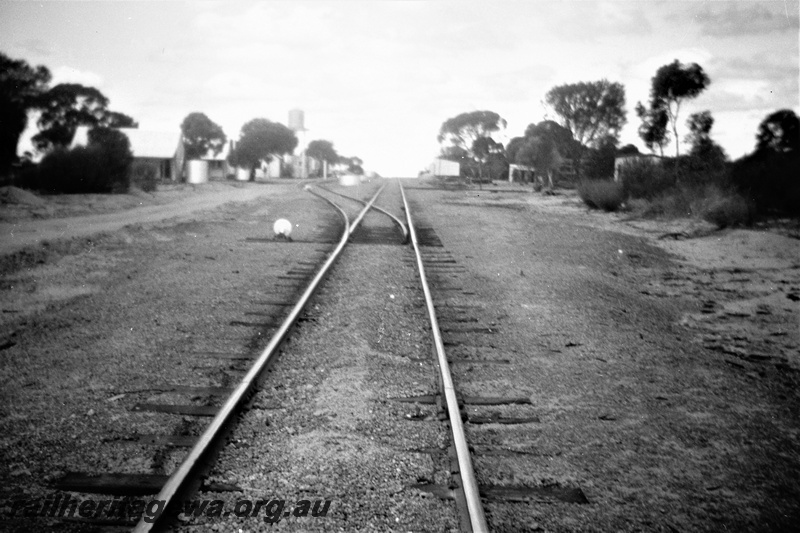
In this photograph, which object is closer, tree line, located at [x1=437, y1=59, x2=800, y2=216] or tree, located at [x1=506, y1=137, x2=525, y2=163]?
tree line, located at [x1=437, y1=59, x2=800, y2=216]

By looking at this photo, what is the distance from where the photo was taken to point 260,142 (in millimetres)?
64750

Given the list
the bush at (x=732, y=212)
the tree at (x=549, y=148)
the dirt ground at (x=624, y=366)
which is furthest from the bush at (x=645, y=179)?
the tree at (x=549, y=148)

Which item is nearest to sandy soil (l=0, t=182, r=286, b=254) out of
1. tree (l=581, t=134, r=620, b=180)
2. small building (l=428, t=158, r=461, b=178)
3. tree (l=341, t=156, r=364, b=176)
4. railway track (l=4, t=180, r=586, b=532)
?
railway track (l=4, t=180, r=586, b=532)

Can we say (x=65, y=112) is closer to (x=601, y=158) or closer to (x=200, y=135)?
(x=200, y=135)

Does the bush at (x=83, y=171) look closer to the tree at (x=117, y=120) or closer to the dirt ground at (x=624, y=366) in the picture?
the dirt ground at (x=624, y=366)

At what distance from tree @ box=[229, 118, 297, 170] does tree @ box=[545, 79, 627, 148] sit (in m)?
31.9

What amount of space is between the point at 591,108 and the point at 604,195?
25.5 meters

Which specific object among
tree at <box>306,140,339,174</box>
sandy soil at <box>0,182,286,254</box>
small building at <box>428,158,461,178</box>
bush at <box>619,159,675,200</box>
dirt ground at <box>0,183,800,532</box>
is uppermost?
tree at <box>306,140,339,174</box>

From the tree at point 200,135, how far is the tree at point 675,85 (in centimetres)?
5895

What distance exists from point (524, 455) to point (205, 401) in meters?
2.19

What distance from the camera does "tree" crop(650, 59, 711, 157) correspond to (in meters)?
30.0

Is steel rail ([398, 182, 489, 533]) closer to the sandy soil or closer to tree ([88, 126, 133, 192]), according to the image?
the sandy soil

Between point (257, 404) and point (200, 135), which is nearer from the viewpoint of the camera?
point (257, 404)

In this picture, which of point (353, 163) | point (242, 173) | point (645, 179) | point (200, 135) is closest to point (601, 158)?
point (645, 179)
